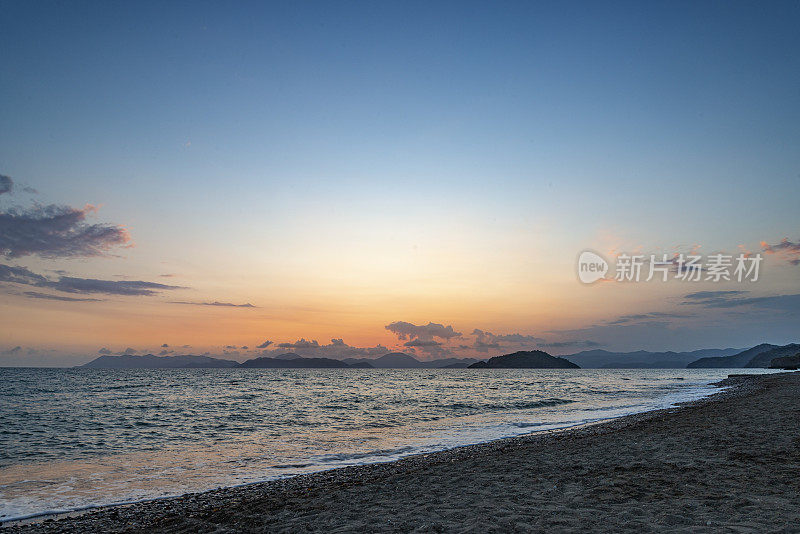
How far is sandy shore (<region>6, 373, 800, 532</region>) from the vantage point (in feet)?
28.6

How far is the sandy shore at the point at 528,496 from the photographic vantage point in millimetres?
8727

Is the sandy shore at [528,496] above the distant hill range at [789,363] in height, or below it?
above

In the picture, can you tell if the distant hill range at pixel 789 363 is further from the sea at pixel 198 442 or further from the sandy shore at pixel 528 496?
the sandy shore at pixel 528 496

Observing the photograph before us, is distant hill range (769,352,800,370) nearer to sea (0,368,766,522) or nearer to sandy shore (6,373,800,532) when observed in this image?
sea (0,368,766,522)

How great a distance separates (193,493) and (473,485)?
333 inches

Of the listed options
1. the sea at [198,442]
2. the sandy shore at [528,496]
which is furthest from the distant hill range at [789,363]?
the sandy shore at [528,496]

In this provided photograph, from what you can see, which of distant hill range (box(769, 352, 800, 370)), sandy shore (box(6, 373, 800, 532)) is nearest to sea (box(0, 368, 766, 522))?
sandy shore (box(6, 373, 800, 532))

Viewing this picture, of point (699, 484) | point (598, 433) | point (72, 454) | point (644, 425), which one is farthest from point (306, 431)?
point (699, 484)

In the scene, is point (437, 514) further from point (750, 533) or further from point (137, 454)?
point (137, 454)

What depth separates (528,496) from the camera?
422 inches

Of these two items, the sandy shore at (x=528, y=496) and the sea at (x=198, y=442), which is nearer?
the sandy shore at (x=528, y=496)

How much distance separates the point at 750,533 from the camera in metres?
7.43

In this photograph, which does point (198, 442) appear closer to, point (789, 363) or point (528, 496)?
point (528, 496)

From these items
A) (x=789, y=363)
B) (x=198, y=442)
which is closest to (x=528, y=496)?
(x=198, y=442)
